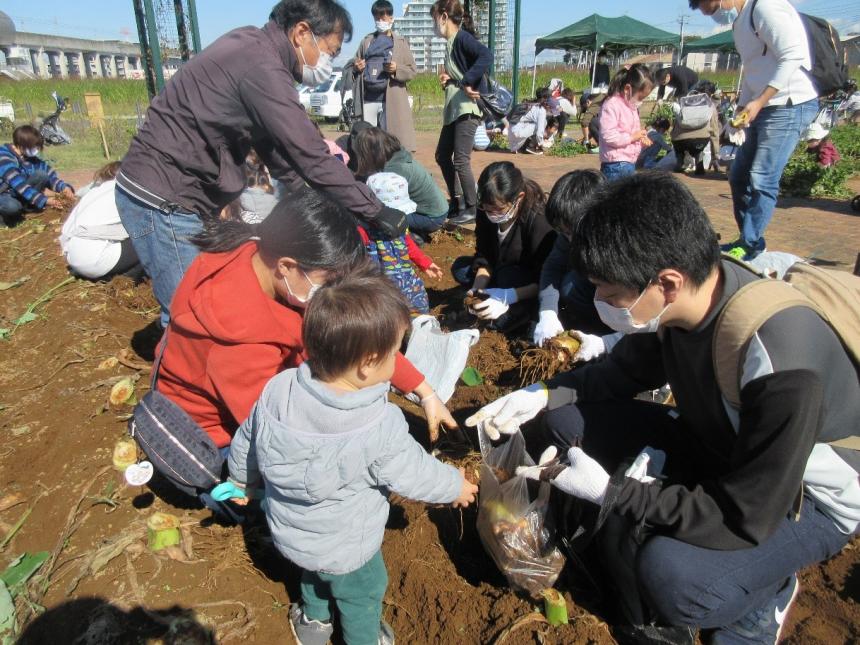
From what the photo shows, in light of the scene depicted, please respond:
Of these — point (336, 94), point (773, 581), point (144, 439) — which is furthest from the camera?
point (336, 94)

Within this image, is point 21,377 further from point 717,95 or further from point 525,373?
Answer: point 717,95

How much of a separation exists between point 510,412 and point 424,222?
3.09 metres

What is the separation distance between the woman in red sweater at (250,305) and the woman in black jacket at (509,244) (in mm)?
1356

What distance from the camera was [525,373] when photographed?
109 inches

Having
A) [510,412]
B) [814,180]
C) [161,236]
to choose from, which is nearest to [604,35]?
[814,180]

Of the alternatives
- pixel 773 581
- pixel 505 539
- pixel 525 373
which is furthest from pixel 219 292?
pixel 773 581

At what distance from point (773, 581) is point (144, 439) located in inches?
73.6

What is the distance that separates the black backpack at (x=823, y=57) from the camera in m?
3.50

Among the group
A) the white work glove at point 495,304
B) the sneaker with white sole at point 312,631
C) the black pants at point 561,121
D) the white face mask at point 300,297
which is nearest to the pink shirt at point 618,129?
the white work glove at point 495,304

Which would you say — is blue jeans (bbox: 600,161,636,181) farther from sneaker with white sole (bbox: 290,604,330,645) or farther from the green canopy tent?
the green canopy tent

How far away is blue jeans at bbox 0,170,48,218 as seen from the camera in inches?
241

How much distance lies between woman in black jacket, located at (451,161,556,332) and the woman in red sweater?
53.4 inches

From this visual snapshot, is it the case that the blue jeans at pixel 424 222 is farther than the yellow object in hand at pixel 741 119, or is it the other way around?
the blue jeans at pixel 424 222

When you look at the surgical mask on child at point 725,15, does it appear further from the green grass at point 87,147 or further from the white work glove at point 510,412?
the green grass at point 87,147
